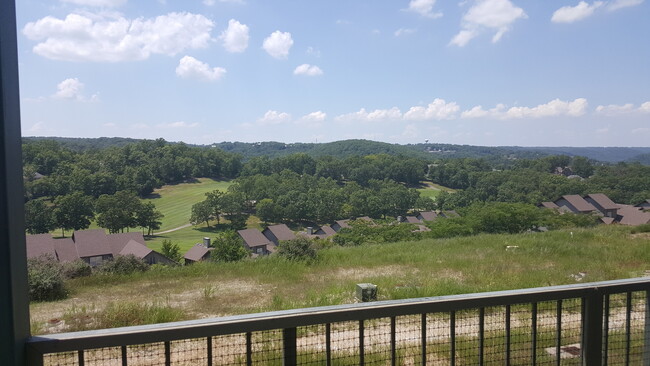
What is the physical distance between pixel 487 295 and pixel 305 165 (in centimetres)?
8924

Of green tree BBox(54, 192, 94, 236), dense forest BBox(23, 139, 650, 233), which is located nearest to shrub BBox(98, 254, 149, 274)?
dense forest BBox(23, 139, 650, 233)

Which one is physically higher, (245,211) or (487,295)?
(487,295)

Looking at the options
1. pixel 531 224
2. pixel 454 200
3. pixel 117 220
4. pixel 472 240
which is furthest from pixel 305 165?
pixel 472 240

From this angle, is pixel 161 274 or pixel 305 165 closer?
pixel 161 274

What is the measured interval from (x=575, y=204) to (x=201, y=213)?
43.1m

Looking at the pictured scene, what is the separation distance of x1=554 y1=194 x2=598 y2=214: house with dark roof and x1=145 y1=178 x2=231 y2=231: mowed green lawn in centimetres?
4505

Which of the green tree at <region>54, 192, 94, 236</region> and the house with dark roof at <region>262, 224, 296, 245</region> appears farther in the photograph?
the house with dark roof at <region>262, 224, 296, 245</region>

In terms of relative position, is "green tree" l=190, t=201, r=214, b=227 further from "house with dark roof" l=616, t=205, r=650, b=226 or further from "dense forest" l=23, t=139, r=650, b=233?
"house with dark roof" l=616, t=205, r=650, b=226

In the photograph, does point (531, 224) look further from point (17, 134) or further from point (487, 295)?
point (17, 134)

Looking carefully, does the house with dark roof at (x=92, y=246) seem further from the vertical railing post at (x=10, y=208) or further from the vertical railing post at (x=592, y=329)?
the vertical railing post at (x=592, y=329)

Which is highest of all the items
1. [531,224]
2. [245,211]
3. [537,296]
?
[537,296]

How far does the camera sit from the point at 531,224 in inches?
848

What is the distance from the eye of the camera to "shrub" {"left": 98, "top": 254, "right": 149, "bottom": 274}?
31.8 feet

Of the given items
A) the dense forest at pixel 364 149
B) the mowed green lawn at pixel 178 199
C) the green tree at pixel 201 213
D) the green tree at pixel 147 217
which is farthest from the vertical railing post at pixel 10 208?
the dense forest at pixel 364 149
